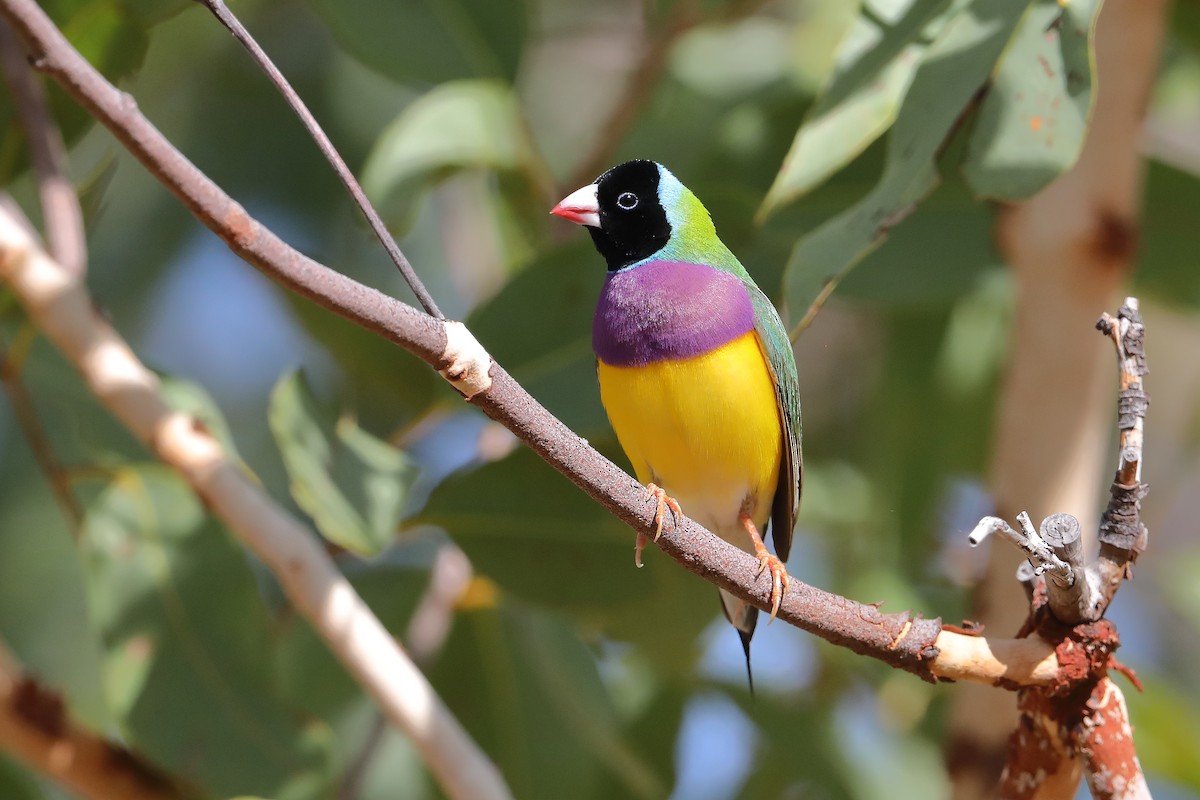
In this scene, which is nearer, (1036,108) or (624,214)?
(1036,108)

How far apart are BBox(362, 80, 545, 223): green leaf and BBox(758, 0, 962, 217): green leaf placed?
677 mm

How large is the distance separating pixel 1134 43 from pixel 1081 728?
1246 mm

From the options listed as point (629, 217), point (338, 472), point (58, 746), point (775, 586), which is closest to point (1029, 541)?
point (775, 586)

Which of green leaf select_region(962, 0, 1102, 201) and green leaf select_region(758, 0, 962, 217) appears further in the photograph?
green leaf select_region(758, 0, 962, 217)

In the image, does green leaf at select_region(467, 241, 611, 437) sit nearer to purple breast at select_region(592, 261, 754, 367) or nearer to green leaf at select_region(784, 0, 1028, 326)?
purple breast at select_region(592, 261, 754, 367)

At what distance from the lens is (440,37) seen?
234 cm

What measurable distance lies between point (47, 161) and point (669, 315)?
0.97 metres

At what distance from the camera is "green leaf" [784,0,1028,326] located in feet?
4.60

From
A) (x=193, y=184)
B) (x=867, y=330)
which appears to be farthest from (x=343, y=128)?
(x=193, y=184)

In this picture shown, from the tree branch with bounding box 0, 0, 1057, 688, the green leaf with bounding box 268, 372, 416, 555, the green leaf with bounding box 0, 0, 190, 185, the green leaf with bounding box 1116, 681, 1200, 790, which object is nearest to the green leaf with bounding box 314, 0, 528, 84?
the green leaf with bounding box 0, 0, 190, 185

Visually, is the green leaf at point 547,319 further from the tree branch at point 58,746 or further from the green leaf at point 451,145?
the tree branch at point 58,746

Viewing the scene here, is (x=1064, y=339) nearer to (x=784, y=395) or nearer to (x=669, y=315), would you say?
(x=784, y=395)

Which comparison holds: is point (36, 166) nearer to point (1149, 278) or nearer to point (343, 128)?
point (343, 128)

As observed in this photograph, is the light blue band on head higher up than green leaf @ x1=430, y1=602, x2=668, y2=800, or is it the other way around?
the light blue band on head
